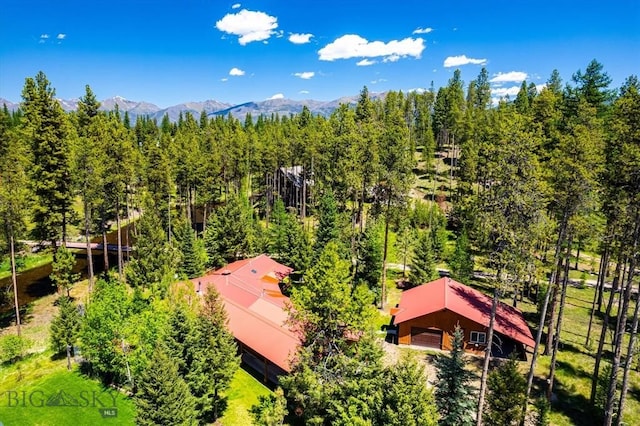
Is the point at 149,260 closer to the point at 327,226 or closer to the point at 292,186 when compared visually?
the point at 327,226

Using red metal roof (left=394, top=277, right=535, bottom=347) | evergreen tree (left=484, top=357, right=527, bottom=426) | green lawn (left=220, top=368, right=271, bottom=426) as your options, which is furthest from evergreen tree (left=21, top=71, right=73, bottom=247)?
evergreen tree (left=484, top=357, right=527, bottom=426)

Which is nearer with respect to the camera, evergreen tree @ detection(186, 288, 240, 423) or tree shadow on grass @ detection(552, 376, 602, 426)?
evergreen tree @ detection(186, 288, 240, 423)

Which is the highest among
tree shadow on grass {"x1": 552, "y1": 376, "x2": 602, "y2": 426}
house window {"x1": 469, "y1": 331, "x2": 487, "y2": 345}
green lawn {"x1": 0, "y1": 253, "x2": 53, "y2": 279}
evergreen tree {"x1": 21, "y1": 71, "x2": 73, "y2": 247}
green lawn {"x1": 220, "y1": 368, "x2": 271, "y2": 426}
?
evergreen tree {"x1": 21, "y1": 71, "x2": 73, "y2": 247}

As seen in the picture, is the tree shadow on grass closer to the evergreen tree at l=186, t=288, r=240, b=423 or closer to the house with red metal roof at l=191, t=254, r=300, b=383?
the house with red metal roof at l=191, t=254, r=300, b=383

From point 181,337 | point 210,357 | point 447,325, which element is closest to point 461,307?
point 447,325

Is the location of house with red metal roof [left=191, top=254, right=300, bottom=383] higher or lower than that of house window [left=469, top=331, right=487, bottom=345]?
higher

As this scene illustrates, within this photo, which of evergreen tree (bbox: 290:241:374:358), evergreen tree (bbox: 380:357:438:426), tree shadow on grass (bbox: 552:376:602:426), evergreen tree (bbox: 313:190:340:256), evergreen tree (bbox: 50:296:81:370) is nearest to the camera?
evergreen tree (bbox: 380:357:438:426)

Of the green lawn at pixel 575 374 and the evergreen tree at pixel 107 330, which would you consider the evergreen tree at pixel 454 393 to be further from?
the evergreen tree at pixel 107 330
